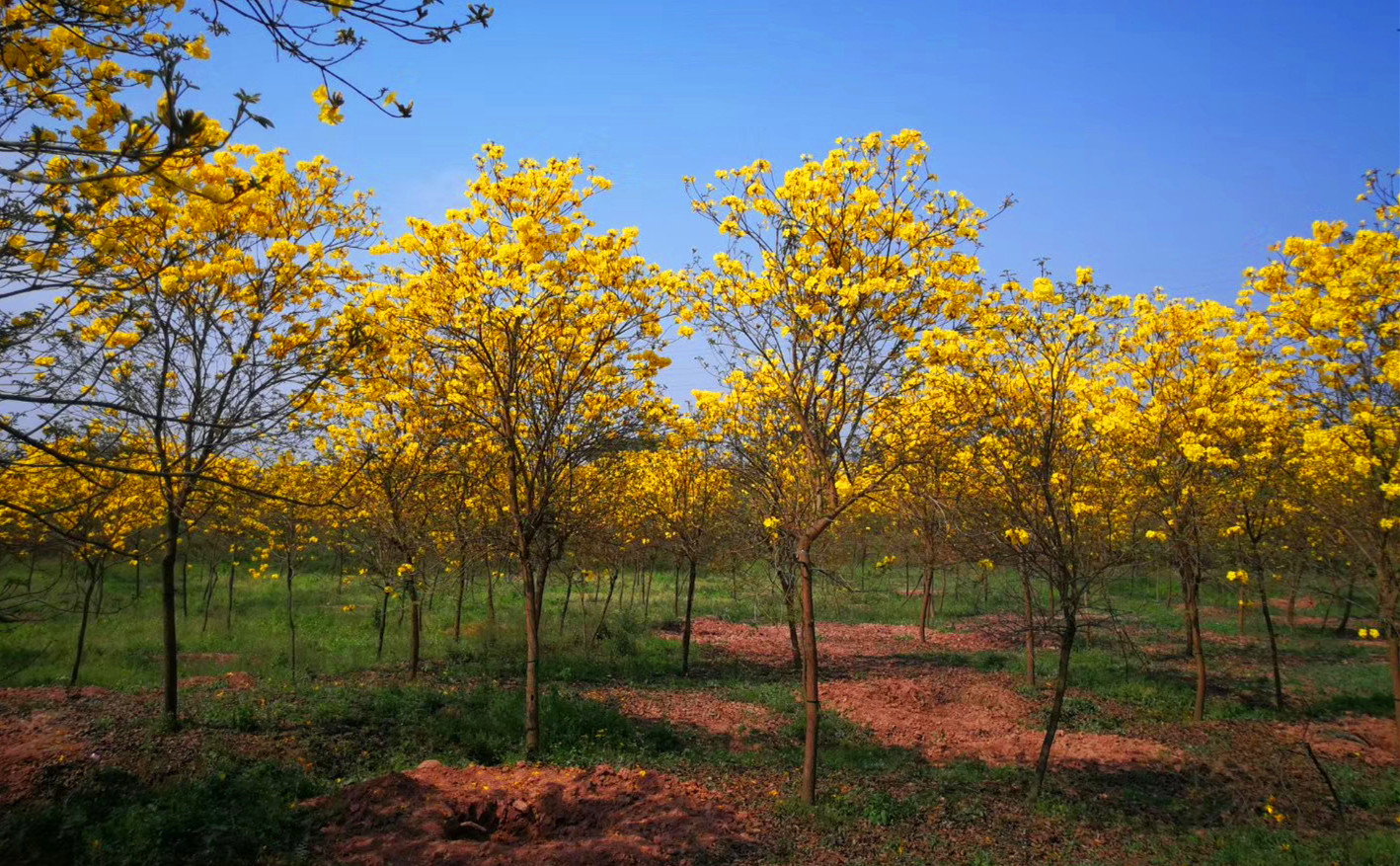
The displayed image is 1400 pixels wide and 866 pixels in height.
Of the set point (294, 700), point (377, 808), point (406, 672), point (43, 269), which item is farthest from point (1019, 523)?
point (406, 672)

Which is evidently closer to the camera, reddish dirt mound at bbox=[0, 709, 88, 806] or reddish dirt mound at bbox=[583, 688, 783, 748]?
reddish dirt mound at bbox=[0, 709, 88, 806]

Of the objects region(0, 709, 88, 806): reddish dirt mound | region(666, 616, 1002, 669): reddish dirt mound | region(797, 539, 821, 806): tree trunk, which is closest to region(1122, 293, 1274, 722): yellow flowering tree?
region(797, 539, 821, 806): tree trunk

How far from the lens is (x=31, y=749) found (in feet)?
23.4

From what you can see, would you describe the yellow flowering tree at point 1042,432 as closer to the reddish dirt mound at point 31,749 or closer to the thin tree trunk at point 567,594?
the thin tree trunk at point 567,594

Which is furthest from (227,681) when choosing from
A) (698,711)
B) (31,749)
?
(698,711)

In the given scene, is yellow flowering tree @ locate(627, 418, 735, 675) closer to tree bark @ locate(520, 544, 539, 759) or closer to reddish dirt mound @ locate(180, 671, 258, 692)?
tree bark @ locate(520, 544, 539, 759)

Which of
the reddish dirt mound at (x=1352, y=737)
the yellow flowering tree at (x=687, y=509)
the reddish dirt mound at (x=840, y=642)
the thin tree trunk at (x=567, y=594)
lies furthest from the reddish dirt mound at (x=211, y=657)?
the reddish dirt mound at (x=1352, y=737)

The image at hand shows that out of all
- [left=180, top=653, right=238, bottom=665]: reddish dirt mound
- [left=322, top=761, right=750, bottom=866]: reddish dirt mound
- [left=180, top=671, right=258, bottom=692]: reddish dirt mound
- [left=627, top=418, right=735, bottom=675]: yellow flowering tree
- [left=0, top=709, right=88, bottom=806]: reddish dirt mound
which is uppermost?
[left=627, top=418, right=735, bottom=675]: yellow flowering tree

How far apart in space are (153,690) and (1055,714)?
40.8 feet

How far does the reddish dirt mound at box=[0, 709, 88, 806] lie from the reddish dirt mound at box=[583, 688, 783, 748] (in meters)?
6.69

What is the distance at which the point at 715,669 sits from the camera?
655 inches

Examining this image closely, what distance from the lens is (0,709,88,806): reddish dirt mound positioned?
21.4 ft

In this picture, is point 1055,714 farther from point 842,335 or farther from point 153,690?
point 153,690

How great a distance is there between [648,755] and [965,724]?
5.61 meters
